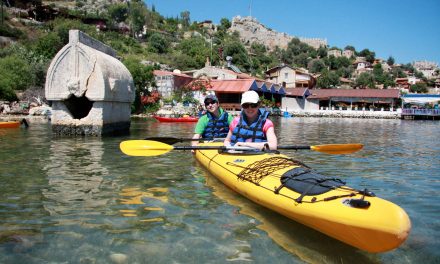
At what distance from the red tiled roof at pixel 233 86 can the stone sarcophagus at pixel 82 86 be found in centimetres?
2701

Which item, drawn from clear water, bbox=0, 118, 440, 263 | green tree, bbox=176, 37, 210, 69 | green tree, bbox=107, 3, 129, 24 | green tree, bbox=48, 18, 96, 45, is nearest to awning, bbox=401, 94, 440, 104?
green tree, bbox=176, 37, 210, 69

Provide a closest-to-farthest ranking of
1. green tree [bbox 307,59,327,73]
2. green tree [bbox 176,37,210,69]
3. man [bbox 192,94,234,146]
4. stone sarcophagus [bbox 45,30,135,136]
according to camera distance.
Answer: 1. man [bbox 192,94,234,146]
2. stone sarcophagus [bbox 45,30,135,136]
3. green tree [bbox 176,37,210,69]
4. green tree [bbox 307,59,327,73]

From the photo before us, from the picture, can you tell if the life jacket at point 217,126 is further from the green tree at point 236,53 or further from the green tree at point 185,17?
the green tree at point 185,17

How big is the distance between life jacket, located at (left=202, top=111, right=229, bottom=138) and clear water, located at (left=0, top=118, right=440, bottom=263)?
2.94 feet

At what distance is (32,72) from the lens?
34.8 meters

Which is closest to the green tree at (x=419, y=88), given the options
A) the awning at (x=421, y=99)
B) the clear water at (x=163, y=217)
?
the awning at (x=421, y=99)

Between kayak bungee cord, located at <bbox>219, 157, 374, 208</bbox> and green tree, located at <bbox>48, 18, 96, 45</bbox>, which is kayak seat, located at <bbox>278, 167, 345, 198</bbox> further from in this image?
green tree, located at <bbox>48, 18, 96, 45</bbox>

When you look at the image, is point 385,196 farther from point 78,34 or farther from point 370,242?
point 78,34

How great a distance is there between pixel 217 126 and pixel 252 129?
7.45ft

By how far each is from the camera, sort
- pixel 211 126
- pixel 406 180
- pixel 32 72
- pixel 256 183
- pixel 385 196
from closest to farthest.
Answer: pixel 256 183 < pixel 385 196 < pixel 406 180 < pixel 211 126 < pixel 32 72

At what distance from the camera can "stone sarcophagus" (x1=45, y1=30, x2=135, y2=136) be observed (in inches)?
526

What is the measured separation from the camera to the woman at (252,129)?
21.5 feet

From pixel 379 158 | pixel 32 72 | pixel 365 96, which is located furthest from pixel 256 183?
pixel 365 96

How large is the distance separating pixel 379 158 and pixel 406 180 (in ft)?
10.5
